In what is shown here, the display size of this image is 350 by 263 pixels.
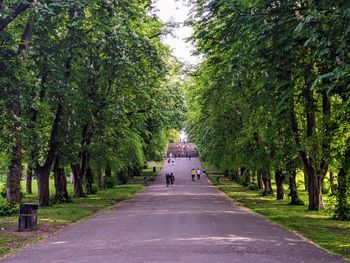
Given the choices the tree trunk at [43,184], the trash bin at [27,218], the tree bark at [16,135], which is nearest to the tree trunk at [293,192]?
the tree trunk at [43,184]

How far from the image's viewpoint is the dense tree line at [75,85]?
16547 millimetres

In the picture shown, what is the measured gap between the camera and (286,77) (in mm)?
14273

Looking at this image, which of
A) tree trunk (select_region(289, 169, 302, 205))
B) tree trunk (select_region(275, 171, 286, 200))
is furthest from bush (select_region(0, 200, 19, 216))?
tree trunk (select_region(275, 171, 286, 200))

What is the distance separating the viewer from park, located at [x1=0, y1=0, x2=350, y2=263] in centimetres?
1139

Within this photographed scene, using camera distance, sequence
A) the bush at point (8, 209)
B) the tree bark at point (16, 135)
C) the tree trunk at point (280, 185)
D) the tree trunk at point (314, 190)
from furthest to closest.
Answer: the tree trunk at point (280, 185) → the tree trunk at point (314, 190) → the bush at point (8, 209) → the tree bark at point (16, 135)

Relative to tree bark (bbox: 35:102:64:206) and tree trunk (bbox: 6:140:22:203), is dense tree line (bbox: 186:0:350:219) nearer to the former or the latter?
tree bark (bbox: 35:102:64:206)

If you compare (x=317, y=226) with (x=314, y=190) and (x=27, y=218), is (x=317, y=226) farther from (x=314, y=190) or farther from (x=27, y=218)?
(x=27, y=218)

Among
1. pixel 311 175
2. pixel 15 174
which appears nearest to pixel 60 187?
pixel 15 174

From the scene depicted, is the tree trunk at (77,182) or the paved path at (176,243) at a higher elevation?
the tree trunk at (77,182)

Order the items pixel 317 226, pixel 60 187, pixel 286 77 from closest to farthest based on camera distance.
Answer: pixel 286 77 → pixel 317 226 → pixel 60 187

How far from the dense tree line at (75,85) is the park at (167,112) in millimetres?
88

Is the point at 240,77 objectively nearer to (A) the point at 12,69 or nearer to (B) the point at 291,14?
(B) the point at 291,14

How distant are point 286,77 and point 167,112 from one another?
18.9m

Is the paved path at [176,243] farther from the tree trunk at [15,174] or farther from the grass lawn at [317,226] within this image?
the tree trunk at [15,174]
